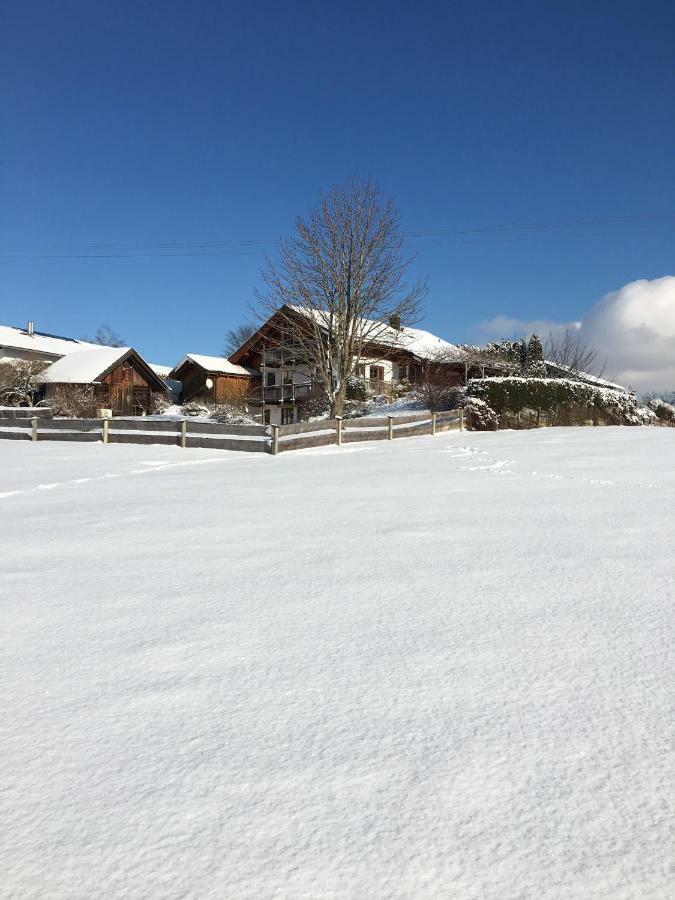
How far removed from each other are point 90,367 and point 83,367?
0.52 meters

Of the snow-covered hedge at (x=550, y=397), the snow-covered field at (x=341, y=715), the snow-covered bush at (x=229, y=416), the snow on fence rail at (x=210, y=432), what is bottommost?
the snow-covered field at (x=341, y=715)

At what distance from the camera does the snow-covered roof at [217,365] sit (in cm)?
3791

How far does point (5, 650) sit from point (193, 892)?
5.79 feet

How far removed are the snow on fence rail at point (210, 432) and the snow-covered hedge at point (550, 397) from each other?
11.1 ft

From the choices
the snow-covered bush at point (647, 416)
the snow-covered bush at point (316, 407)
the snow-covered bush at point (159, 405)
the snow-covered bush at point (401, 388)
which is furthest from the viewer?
the snow-covered bush at point (159, 405)

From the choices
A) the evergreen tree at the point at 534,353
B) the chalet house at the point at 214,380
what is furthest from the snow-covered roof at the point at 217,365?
the evergreen tree at the point at 534,353

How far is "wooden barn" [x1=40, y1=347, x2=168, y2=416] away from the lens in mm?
34656

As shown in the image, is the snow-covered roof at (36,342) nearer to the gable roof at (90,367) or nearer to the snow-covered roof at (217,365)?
the gable roof at (90,367)

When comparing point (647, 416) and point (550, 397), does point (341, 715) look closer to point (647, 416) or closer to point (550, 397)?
point (550, 397)

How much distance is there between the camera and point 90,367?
35.8 metres

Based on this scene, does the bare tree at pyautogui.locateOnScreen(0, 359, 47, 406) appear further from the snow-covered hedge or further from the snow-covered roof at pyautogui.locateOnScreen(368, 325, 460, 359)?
the snow-covered hedge

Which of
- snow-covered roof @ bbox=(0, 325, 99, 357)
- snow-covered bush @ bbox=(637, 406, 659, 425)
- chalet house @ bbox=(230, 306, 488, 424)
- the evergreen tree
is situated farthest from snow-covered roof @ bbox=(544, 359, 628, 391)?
snow-covered roof @ bbox=(0, 325, 99, 357)

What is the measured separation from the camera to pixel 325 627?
9.29 ft

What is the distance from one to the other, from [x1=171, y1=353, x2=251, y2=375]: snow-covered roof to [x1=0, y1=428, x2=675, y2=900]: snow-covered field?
34.2m
